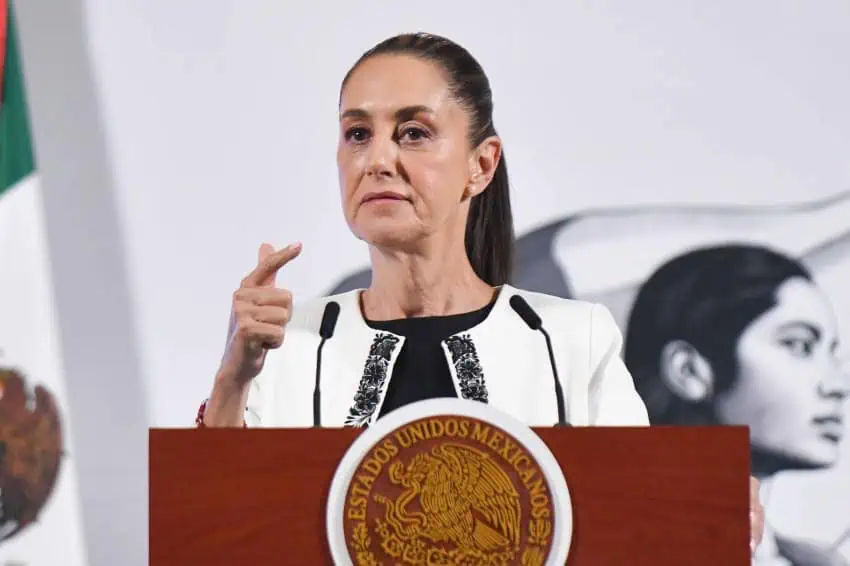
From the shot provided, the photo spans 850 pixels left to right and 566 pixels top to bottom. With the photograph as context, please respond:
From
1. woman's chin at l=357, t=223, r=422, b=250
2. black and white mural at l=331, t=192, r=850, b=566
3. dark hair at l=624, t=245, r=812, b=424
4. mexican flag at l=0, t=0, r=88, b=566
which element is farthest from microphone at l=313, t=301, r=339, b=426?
mexican flag at l=0, t=0, r=88, b=566

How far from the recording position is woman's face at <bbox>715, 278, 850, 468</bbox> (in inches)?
A: 112

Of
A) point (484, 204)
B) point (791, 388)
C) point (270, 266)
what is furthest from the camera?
point (791, 388)

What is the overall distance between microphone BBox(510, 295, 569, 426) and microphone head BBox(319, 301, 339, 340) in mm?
318

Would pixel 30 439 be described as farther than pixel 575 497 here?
Yes

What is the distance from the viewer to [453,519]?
4.15 ft

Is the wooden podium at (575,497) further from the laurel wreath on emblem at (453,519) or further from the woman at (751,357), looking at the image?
the woman at (751,357)

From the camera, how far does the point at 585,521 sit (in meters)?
1.26

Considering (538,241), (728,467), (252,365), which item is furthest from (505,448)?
(538,241)

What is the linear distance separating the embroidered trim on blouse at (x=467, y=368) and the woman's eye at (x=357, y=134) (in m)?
0.38

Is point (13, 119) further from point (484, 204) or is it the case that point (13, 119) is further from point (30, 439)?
point (484, 204)

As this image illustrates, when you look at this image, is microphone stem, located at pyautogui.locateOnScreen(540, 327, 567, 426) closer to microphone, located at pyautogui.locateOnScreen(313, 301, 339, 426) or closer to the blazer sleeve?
the blazer sleeve

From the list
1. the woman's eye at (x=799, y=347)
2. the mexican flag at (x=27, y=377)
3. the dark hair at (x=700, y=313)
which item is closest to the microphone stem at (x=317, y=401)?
the dark hair at (x=700, y=313)

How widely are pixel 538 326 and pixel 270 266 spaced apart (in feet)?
1.81

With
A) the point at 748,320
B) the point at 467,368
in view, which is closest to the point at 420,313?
the point at 467,368
